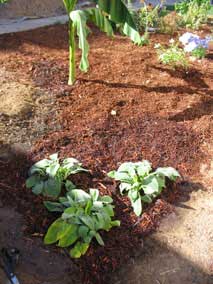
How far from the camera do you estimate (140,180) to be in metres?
3.43

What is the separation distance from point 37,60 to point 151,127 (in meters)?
1.76

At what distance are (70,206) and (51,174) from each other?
0.35 metres

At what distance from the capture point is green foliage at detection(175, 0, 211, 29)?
258 inches

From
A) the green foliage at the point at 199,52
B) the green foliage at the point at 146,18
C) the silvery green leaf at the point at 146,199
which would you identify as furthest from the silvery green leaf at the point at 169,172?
the green foliage at the point at 146,18

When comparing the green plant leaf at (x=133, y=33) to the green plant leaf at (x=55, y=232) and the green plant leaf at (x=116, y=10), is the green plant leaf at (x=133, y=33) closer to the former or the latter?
the green plant leaf at (x=116, y=10)

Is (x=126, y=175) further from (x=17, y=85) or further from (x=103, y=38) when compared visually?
(x=103, y=38)

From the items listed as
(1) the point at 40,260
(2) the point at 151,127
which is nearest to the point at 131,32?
(2) the point at 151,127

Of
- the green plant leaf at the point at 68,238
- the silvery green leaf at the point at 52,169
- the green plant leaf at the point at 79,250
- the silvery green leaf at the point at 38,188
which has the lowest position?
the green plant leaf at the point at 79,250

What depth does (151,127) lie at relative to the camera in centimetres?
417

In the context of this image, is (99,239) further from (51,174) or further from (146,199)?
(51,174)

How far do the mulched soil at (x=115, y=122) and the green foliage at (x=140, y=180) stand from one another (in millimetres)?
83

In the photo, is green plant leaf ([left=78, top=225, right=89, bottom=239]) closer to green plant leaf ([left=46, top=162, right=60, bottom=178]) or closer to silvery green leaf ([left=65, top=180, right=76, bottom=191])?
silvery green leaf ([left=65, top=180, right=76, bottom=191])

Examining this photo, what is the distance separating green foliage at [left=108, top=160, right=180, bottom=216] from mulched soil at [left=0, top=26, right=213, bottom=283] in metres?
0.08

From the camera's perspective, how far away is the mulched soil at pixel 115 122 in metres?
3.21
